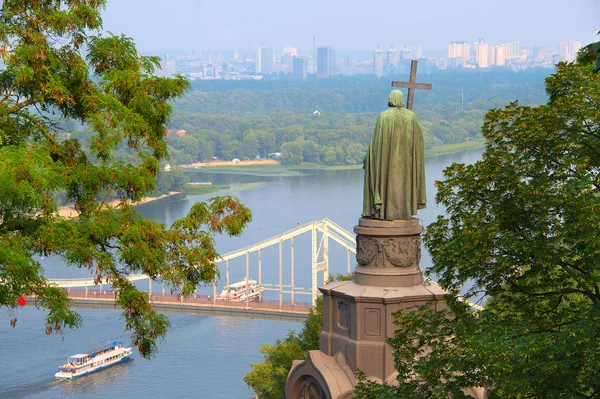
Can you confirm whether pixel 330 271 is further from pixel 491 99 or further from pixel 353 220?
pixel 491 99

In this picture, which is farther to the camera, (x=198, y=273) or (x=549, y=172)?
(x=198, y=273)

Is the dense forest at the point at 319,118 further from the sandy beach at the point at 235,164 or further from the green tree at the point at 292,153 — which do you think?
the sandy beach at the point at 235,164

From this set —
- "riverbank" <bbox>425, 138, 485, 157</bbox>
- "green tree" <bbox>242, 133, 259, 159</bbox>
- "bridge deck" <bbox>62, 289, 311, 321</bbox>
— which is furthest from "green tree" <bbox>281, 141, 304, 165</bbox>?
"bridge deck" <bbox>62, 289, 311, 321</bbox>

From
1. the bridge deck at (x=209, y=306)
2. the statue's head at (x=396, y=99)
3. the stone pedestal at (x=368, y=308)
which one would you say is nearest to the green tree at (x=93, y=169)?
the stone pedestal at (x=368, y=308)

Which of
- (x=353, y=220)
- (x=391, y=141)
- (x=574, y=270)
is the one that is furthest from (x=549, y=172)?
(x=353, y=220)

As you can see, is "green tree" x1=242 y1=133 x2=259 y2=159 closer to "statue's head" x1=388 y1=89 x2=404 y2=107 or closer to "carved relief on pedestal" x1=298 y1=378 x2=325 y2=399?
"statue's head" x1=388 y1=89 x2=404 y2=107

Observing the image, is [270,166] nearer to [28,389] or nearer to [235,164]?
[235,164]
